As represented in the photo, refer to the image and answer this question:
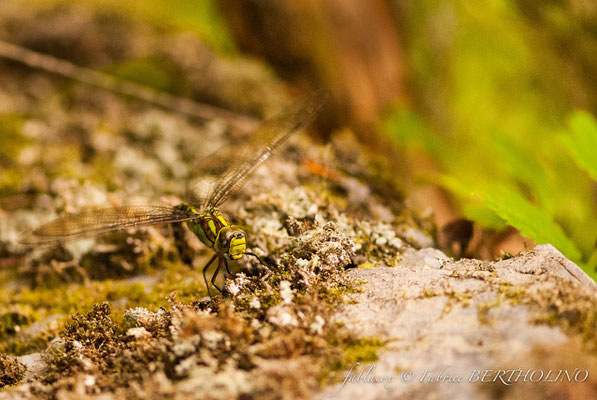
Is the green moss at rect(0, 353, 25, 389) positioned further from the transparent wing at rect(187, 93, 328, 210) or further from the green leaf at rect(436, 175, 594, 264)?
the green leaf at rect(436, 175, 594, 264)

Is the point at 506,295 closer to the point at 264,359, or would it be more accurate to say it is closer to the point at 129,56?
the point at 264,359

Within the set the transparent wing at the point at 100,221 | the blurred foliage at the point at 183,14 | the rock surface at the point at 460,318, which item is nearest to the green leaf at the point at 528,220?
the rock surface at the point at 460,318

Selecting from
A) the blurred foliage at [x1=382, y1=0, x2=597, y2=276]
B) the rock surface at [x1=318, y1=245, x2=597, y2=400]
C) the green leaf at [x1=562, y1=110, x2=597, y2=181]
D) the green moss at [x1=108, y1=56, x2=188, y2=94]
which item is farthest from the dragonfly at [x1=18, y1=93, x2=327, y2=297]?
the green moss at [x1=108, y1=56, x2=188, y2=94]

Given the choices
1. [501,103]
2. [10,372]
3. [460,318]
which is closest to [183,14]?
[501,103]

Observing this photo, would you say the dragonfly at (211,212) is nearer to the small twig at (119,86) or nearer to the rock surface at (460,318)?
the rock surface at (460,318)

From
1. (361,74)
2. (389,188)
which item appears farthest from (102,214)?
(361,74)

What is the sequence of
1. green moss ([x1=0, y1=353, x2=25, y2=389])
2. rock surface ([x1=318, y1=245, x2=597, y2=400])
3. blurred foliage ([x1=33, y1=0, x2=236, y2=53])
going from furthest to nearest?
blurred foliage ([x1=33, y1=0, x2=236, y2=53]) → green moss ([x1=0, y1=353, x2=25, y2=389]) → rock surface ([x1=318, y1=245, x2=597, y2=400])

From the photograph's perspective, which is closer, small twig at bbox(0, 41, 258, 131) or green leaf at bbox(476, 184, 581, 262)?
green leaf at bbox(476, 184, 581, 262)
